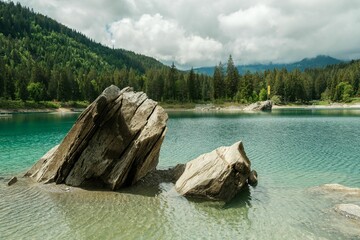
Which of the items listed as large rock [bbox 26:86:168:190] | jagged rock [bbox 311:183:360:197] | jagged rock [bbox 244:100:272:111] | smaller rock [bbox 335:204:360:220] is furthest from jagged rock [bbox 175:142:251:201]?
jagged rock [bbox 244:100:272:111]

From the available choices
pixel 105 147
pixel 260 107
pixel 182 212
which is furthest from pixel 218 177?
pixel 260 107

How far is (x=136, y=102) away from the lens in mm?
29844

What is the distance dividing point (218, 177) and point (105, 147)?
981 cm

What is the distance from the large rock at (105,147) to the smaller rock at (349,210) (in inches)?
586

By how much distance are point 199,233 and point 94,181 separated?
12.3 meters

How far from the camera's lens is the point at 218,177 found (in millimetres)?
23797

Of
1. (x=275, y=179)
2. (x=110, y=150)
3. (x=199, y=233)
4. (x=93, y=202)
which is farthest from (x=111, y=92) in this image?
(x=275, y=179)

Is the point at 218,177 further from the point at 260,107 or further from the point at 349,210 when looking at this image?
the point at 260,107

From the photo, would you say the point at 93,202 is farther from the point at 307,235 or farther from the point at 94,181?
the point at 307,235

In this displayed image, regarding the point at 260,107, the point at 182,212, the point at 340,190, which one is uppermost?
the point at 340,190

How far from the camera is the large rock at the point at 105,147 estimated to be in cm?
2636

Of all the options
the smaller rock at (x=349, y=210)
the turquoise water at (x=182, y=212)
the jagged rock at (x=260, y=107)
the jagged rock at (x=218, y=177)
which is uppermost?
the jagged rock at (x=218, y=177)

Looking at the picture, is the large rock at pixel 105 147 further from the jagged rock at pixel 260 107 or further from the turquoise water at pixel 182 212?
the jagged rock at pixel 260 107

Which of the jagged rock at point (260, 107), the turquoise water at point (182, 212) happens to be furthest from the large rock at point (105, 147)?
the jagged rock at point (260, 107)
